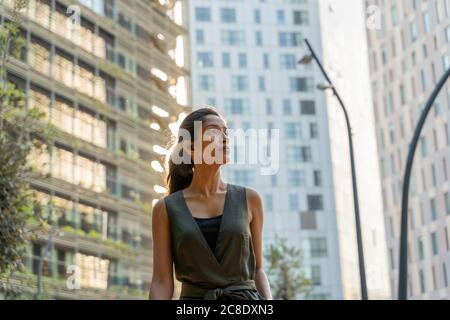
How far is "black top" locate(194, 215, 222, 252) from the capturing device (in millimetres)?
3111

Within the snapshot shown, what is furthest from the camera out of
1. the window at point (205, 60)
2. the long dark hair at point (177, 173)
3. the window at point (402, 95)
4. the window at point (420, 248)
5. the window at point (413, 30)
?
the window at point (205, 60)

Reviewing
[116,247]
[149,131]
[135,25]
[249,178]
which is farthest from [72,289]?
[249,178]

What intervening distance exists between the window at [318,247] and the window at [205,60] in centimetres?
2225

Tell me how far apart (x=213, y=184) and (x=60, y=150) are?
4742 cm

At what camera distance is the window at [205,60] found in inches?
4400

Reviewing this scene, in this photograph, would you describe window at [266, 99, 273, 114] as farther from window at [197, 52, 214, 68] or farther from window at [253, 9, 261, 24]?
window at [253, 9, 261, 24]

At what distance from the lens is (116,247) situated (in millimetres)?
53188

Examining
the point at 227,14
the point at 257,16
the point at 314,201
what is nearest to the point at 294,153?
the point at 314,201

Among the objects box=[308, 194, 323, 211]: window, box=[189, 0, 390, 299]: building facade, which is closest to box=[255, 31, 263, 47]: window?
box=[189, 0, 390, 299]: building facade

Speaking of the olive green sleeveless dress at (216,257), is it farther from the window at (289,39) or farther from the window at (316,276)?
the window at (289,39)

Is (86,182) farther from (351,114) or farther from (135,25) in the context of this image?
(351,114)

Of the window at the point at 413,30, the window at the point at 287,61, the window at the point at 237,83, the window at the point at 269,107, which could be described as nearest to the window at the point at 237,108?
the window at the point at 237,83

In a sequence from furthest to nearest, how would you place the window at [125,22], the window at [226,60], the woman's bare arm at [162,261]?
the window at [226,60] → the window at [125,22] → the woman's bare arm at [162,261]

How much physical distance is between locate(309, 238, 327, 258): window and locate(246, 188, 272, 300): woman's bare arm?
103891 mm
